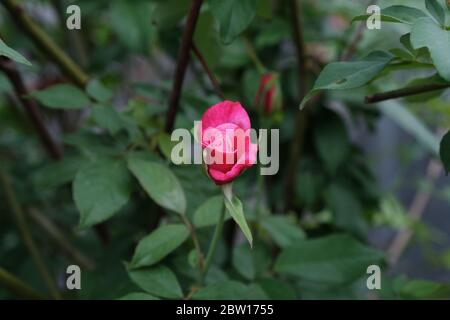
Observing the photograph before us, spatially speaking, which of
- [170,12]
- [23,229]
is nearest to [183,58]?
[170,12]

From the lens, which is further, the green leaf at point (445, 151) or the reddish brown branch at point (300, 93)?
the reddish brown branch at point (300, 93)

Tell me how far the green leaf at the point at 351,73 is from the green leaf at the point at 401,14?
21mm

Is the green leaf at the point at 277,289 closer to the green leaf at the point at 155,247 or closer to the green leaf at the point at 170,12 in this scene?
the green leaf at the point at 155,247

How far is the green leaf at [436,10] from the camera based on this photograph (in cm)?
30

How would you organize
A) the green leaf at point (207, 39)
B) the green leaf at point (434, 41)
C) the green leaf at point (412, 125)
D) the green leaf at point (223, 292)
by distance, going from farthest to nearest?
the green leaf at point (412, 125) < the green leaf at point (207, 39) < the green leaf at point (223, 292) < the green leaf at point (434, 41)


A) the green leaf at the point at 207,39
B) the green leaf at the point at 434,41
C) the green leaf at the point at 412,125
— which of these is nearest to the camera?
the green leaf at the point at 434,41

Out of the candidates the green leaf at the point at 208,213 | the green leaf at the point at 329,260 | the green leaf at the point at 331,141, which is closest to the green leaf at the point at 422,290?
the green leaf at the point at 329,260

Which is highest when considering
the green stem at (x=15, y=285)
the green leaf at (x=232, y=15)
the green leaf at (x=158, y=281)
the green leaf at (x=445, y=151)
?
the green leaf at (x=232, y=15)

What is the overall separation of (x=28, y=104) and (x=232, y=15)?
276 millimetres

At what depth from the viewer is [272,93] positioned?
0.45m

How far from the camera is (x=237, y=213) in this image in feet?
0.93

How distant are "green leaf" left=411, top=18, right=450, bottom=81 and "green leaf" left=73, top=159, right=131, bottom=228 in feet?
0.66
